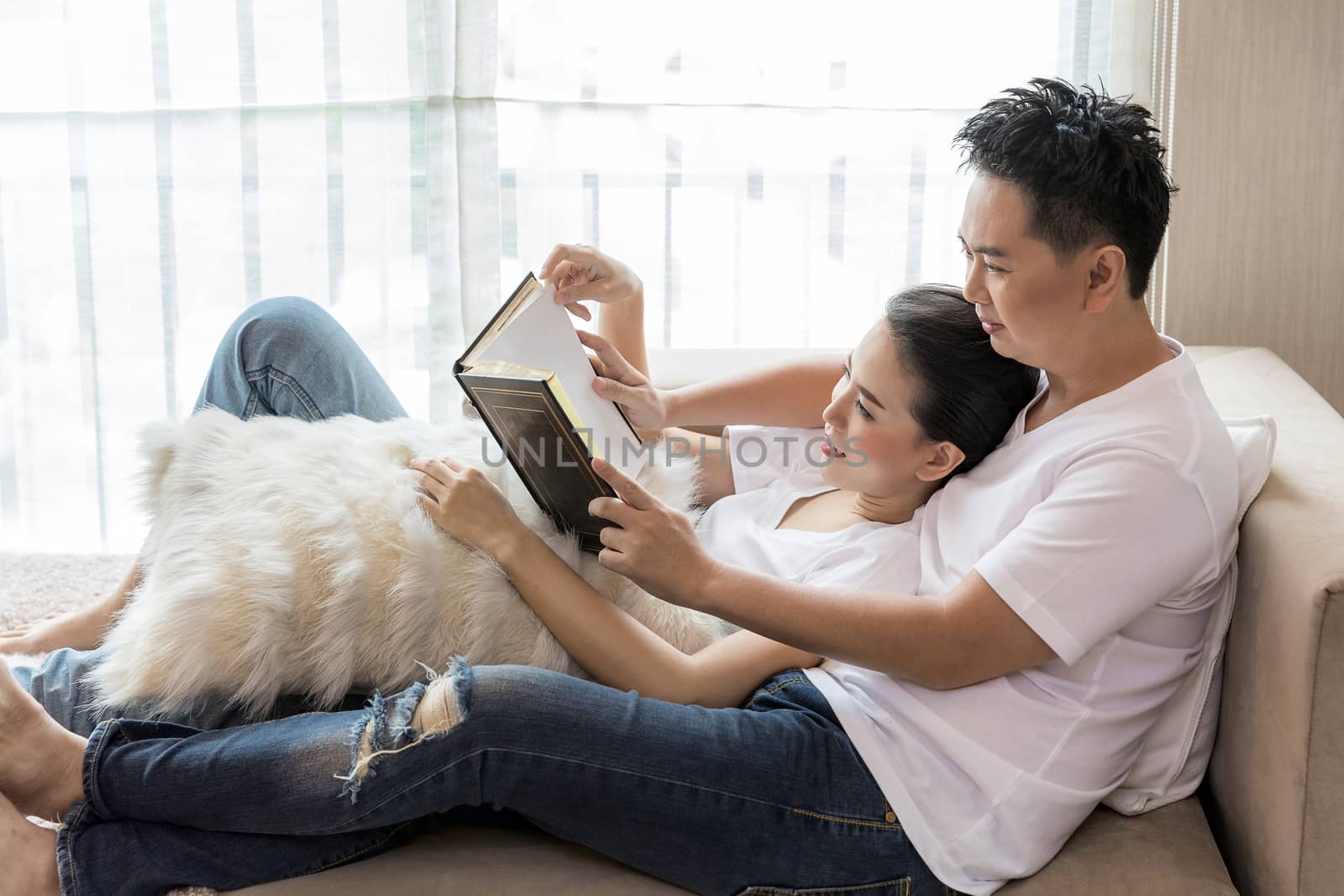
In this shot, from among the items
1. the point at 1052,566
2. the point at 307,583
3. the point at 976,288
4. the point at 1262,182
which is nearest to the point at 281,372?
the point at 307,583

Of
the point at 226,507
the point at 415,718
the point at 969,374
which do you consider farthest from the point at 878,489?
the point at 226,507

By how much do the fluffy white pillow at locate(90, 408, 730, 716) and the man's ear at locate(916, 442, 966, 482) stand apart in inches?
12.5

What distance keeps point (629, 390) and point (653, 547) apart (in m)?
0.33

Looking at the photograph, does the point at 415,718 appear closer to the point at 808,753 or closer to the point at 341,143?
the point at 808,753

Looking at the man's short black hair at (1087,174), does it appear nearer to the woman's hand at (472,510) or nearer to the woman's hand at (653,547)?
the woman's hand at (653,547)

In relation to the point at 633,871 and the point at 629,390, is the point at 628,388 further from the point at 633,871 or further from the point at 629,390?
the point at 633,871

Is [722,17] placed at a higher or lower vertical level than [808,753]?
higher

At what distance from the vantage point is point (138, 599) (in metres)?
1.16

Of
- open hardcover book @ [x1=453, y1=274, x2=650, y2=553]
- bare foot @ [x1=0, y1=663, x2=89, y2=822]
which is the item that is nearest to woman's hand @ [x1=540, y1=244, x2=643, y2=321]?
open hardcover book @ [x1=453, y1=274, x2=650, y2=553]

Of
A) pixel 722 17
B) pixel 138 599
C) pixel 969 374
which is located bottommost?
pixel 138 599

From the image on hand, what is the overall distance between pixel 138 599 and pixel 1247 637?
47.0 inches

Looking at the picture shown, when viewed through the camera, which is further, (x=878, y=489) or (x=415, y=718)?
(x=878, y=489)

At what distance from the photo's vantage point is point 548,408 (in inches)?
40.8

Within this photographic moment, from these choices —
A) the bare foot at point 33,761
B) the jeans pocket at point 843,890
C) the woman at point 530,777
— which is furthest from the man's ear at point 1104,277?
the bare foot at point 33,761
